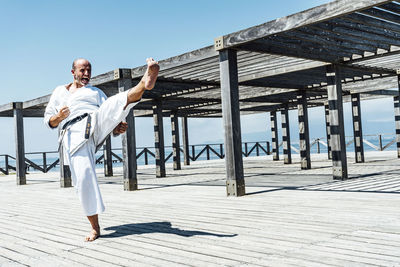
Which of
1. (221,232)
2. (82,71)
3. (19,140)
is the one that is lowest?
(221,232)

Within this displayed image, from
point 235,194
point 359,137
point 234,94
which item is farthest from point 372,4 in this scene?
point 359,137

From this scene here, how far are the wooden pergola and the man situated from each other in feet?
10.1

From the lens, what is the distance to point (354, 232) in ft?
11.5

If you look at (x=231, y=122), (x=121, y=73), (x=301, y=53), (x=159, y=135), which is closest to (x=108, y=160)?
(x=159, y=135)

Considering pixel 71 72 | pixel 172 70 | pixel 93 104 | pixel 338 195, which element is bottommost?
pixel 338 195

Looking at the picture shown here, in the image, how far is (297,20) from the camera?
567 centimetres

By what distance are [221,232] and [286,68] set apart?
6.04 m

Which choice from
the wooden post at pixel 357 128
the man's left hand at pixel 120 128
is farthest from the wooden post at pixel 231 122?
the wooden post at pixel 357 128

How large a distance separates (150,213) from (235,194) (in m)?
1.73

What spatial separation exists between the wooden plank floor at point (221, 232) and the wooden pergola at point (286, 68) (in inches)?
58.6

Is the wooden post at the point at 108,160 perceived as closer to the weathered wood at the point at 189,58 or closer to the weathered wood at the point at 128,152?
the weathered wood at the point at 128,152

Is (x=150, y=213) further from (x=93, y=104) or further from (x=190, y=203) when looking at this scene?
(x=93, y=104)

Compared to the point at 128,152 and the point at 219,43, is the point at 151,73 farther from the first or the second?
the point at 128,152

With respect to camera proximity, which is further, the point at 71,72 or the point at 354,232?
the point at 71,72
